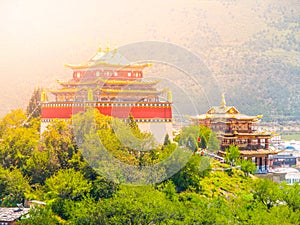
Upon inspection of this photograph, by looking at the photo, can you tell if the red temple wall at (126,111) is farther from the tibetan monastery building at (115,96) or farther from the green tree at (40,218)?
the green tree at (40,218)

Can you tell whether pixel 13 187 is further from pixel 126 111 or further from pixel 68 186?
pixel 126 111

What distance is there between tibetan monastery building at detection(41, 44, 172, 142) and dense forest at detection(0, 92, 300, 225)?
2.15 m

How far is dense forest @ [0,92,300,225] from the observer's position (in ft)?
73.0

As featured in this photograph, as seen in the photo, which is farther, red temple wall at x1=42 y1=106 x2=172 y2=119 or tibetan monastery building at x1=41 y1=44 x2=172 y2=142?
tibetan monastery building at x1=41 y1=44 x2=172 y2=142

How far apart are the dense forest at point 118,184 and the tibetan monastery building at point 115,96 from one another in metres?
2.15

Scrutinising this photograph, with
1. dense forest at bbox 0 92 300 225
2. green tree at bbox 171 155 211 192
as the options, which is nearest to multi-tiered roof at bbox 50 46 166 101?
dense forest at bbox 0 92 300 225

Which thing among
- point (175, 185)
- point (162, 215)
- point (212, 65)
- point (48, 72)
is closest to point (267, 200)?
point (175, 185)

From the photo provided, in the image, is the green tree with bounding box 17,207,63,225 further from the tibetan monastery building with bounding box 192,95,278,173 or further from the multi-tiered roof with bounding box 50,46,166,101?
the tibetan monastery building with bounding box 192,95,278,173

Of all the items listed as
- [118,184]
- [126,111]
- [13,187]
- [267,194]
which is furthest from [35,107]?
[267,194]

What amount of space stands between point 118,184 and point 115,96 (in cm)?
832

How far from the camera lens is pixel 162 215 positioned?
22047mm

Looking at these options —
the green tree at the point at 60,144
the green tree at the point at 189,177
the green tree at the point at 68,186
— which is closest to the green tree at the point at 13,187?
the green tree at the point at 68,186

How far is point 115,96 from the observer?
105ft

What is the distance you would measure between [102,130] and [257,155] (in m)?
15.5
